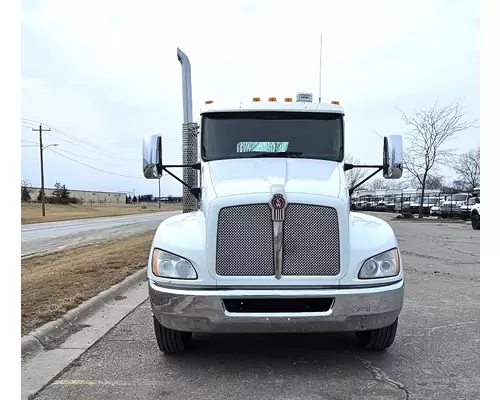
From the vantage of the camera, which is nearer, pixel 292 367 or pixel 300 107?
pixel 292 367

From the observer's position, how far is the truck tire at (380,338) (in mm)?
4414

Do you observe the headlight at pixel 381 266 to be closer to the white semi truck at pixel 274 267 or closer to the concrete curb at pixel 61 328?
the white semi truck at pixel 274 267

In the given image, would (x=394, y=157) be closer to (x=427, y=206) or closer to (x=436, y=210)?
(x=436, y=210)

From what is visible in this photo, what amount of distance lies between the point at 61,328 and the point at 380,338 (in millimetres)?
3289

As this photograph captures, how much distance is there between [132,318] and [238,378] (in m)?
2.31

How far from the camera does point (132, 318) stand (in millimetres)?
5844

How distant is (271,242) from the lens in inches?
156

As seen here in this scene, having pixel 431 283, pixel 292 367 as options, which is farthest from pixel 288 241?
pixel 431 283

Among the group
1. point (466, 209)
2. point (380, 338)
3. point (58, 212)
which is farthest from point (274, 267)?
point (58, 212)

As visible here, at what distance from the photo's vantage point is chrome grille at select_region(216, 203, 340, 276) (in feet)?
13.0

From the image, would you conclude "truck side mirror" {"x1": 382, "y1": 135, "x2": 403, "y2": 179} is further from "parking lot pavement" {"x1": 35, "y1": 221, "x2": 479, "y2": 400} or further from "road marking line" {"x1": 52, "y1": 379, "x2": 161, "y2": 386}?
"road marking line" {"x1": 52, "y1": 379, "x2": 161, "y2": 386}

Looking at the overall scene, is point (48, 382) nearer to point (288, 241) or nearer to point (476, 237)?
point (288, 241)

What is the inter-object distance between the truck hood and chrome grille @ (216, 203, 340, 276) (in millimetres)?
222

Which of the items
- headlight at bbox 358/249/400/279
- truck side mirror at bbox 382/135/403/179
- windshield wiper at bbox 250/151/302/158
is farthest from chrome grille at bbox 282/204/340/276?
truck side mirror at bbox 382/135/403/179
